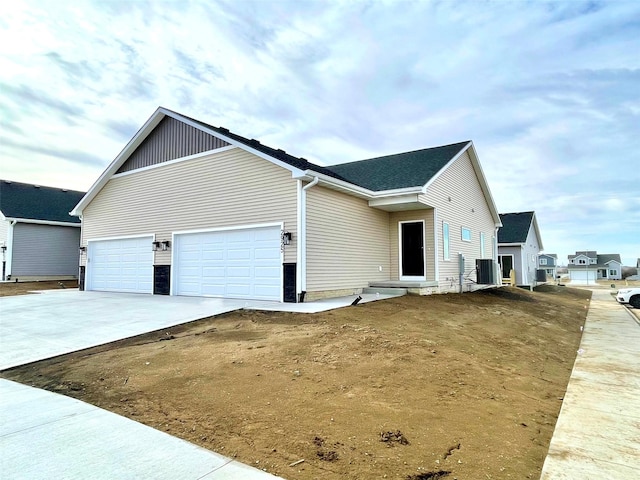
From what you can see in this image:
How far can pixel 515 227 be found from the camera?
25688 millimetres

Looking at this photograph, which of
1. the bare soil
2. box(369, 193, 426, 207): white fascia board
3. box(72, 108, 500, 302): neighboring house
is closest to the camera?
box(72, 108, 500, 302): neighboring house

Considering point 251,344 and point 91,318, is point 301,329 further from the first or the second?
point 91,318

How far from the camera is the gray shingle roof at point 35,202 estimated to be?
19859mm

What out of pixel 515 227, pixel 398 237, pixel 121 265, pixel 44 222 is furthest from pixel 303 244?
pixel 515 227

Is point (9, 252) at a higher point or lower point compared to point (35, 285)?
higher

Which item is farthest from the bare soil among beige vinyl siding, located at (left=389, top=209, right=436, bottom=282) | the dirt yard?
beige vinyl siding, located at (left=389, top=209, right=436, bottom=282)

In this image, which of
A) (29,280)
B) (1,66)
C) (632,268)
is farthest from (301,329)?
(632,268)

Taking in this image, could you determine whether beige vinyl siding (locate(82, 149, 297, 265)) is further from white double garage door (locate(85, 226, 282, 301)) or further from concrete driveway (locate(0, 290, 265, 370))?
concrete driveway (locate(0, 290, 265, 370))

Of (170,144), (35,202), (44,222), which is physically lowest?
(44,222)

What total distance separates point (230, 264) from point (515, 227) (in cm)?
2179

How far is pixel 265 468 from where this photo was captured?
2.54m

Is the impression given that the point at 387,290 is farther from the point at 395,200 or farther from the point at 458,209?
the point at 458,209

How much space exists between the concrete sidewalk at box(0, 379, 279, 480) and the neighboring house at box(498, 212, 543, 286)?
24203 mm

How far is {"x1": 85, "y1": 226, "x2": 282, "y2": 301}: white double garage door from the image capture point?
412 inches
